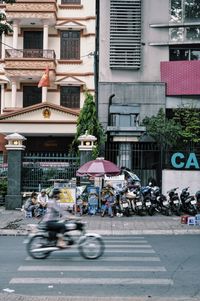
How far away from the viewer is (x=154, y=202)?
19094 mm

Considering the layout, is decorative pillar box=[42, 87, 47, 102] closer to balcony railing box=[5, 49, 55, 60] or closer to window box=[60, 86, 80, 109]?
window box=[60, 86, 80, 109]

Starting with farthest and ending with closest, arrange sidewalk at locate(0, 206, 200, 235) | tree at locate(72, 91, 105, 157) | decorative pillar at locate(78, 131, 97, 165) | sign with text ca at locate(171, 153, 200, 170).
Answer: tree at locate(72, 91, 105, 157) < sign with text ca at locate(171, 153, 200, 170) < decorative pillar at locate(78, 131, 97, 165) < sidewalk at locate(0, 206, 200, 235)

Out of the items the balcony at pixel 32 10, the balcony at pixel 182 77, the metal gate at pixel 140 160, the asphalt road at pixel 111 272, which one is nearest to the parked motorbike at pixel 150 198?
the metal gate at pixel 140 160

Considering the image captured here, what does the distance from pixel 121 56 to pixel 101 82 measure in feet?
5.43

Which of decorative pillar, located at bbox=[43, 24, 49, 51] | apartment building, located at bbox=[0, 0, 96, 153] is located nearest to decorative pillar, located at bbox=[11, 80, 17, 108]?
apartment building, located at bbox=[0, 0, 96, 153]

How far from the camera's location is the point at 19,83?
29359 mm

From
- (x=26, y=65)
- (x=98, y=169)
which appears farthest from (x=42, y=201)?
(x=26, y=65)

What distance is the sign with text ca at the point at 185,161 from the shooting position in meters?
21.5

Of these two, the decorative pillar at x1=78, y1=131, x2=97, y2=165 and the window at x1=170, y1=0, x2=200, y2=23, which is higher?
the window at x1=170, y1=0, x2=200, y2=23

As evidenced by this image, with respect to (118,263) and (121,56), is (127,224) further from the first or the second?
(121,56)

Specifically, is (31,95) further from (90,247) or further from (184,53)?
(90,247)

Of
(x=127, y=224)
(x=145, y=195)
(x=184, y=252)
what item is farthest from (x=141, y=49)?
(x=184, y=252)

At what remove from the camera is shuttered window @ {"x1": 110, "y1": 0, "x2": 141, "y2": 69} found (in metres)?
25.5

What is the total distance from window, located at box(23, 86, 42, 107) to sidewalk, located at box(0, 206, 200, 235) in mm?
11599
